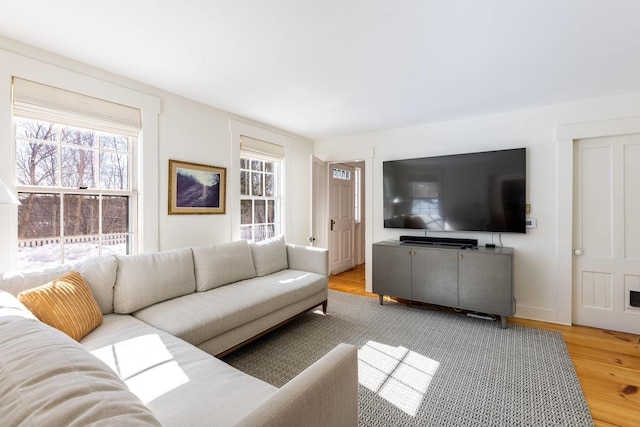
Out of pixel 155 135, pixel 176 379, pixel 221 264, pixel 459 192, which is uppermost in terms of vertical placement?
pixel 155 135

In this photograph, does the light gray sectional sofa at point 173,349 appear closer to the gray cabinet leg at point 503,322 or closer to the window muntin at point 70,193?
the window muntin at point 70,193

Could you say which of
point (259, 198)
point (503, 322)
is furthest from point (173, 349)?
point (503, 322)

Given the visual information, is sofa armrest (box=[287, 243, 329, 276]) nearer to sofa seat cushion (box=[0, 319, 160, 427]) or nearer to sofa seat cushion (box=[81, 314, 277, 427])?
sofa seat cushion (box=[81, 314, 277, 427])

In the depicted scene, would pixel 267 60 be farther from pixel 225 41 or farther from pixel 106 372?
pixel 106 372

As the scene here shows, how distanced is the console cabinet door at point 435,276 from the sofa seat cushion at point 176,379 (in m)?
2.46

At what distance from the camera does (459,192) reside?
3404mm

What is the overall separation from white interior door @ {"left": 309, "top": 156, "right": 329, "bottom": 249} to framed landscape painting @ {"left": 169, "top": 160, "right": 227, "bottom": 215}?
4.04 feet

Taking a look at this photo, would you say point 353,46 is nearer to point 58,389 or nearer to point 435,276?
point 58,389

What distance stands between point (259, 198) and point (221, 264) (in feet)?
4.36

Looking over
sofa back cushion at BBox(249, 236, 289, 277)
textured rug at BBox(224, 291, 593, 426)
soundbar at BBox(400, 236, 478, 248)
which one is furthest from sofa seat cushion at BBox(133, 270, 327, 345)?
soundbar at BBox(400, 236, 478, 248)

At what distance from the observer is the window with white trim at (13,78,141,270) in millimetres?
2070

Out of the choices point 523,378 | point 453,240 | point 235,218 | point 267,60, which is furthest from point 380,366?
point 267,60

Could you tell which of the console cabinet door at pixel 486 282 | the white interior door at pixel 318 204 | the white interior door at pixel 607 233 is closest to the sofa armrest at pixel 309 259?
the white interior door at pixel 318 204

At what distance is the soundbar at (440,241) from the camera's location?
11.0ft
